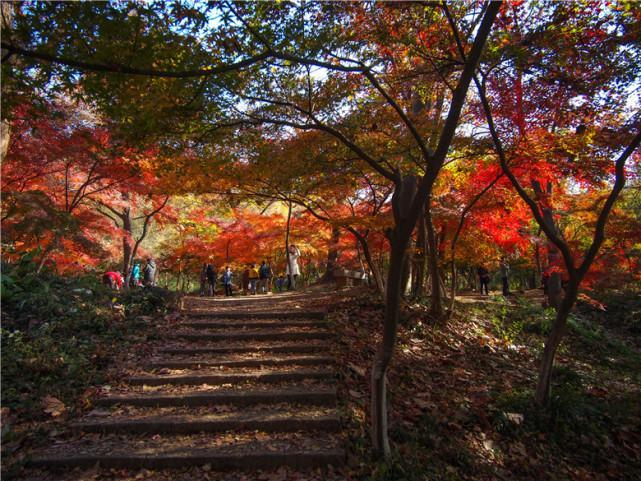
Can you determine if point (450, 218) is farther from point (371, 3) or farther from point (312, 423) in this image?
point (312, 423)

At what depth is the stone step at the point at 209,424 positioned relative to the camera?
3.94 meters

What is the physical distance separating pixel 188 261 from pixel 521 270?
896 inches

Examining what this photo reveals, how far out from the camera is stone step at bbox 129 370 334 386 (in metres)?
4.85

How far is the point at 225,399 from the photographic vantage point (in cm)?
445

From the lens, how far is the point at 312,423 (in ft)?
13.3

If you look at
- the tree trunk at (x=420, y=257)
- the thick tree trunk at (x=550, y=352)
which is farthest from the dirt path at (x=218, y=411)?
the tree trunk at (x=420, y=257)

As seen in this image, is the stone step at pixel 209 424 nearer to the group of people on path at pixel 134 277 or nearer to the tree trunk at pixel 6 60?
the tree trunk at pixel 6 60

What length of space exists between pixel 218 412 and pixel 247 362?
3.76ft

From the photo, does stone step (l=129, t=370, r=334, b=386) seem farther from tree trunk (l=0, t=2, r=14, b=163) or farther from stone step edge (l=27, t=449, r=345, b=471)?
tree trunk (l=0, t=2, r=14, b=163)

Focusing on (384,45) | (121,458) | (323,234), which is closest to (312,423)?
(121,458)

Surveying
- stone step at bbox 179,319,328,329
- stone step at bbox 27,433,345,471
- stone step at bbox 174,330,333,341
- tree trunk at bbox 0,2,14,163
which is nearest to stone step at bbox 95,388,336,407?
stone step at bbox 27,433,345,471

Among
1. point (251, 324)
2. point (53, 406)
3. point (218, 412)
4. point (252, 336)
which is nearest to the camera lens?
point (53, 406)

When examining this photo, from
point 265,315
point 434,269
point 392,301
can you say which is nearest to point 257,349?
point 265,315

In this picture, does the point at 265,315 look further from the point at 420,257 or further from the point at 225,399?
the point at 420,257
